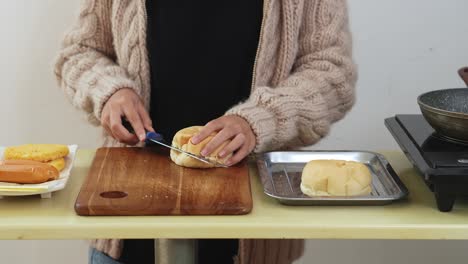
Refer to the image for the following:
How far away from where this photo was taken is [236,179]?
1.09 m

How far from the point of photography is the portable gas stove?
3.25 feet

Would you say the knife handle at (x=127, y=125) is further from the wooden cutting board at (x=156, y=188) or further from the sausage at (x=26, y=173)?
the sausage at (x=26, y=173)

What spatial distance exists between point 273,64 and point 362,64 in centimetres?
57

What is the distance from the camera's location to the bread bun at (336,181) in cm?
105

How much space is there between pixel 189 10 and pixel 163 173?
0.37 meters

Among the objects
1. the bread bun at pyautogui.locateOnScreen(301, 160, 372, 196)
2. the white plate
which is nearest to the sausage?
the white plate

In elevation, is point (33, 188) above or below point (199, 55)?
below

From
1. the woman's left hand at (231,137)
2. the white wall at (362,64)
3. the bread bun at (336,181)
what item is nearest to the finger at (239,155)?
the woman's left hand at (231,137)

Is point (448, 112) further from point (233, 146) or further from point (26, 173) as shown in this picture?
point (26, 173)

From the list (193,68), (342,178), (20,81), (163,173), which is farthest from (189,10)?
(20,81)

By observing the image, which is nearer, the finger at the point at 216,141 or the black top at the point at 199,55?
the finger at the point at 216,141

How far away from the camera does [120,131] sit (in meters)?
1.20

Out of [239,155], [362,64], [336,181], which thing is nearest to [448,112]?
[336,181]

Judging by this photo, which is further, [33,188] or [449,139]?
[449,139]
